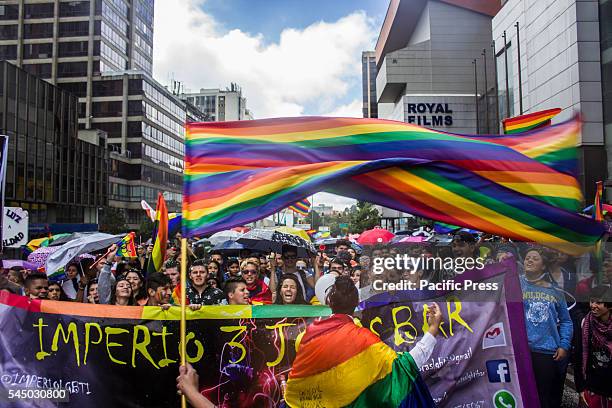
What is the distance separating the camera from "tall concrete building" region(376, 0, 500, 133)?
4900 cm

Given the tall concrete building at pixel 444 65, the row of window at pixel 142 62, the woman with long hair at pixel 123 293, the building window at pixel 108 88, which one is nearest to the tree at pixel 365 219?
the tall concrete building at pixel 444 65

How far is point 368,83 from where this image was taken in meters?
106

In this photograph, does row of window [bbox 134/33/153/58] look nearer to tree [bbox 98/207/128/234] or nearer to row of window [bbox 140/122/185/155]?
row of window [bbox 140/122/185/155]

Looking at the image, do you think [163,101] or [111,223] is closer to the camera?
[111,223]

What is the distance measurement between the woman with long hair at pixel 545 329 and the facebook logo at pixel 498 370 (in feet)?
1.93

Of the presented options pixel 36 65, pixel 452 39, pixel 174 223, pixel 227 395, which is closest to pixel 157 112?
pixel 36 65

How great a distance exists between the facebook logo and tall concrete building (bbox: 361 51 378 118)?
99372 mm

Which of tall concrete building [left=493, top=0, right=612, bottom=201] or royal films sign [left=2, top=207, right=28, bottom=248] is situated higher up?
tall concrete building [left=493, top=0, right=612, bottom=201]

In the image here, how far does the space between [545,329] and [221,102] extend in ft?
458

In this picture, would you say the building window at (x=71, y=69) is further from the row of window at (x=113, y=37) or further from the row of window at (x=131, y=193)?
the row of window at (x=131, y=193)

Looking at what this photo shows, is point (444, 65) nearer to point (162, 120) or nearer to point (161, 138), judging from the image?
point (162, 120)

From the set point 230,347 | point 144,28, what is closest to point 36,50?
point 144,28

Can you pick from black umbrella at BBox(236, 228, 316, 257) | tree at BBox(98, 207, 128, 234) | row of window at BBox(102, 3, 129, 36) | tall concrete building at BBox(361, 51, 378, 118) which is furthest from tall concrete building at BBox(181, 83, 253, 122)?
black umbrella at BBox(236, 228, 316, 257)

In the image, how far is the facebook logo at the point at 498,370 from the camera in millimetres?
4039
